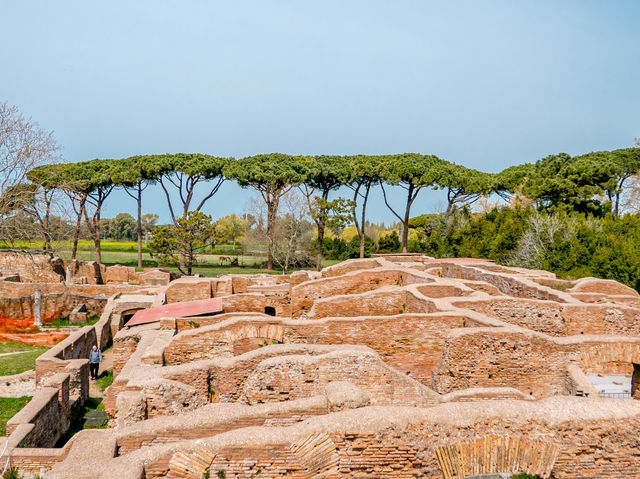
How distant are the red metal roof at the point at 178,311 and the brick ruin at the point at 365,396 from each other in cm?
71

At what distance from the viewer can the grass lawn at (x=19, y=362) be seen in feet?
42.0

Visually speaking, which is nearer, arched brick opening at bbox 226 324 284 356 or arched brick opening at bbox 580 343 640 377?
arched brick opening at bbox 580 343 640 377

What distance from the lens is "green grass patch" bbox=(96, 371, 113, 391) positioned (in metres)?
11.9

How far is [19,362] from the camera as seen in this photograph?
13656 millimetres

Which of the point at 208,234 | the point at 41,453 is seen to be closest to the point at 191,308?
the point at 41,453

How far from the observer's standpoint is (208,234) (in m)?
30.4

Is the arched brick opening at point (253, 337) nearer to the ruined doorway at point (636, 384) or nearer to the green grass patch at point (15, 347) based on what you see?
the ruined doorway at point (636, 384)

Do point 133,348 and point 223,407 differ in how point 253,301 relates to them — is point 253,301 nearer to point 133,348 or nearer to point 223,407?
point 133,348

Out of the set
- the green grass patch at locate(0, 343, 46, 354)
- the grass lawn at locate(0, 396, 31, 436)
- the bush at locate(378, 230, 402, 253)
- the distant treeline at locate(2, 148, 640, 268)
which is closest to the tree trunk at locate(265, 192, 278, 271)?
the distant treeline at locate(2, 148, 640, 268)

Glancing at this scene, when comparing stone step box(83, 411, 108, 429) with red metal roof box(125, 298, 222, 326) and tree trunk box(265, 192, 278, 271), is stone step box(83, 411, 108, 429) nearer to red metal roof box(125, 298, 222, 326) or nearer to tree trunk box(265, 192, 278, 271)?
red metal roof box(125, 298, 222, 326)

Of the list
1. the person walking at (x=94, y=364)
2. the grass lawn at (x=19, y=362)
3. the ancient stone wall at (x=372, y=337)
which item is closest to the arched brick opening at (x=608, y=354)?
the ancient stone wall at (x=372, y=337)

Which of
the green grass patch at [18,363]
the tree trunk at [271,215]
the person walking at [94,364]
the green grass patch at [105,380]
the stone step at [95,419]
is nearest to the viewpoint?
the stone step at [95,419]

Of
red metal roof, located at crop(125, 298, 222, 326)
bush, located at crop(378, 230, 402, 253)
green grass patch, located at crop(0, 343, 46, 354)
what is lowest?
green grass patch, located at crop(0, 343, 46, 354)

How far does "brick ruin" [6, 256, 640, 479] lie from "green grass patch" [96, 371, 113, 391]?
35.0 inches
